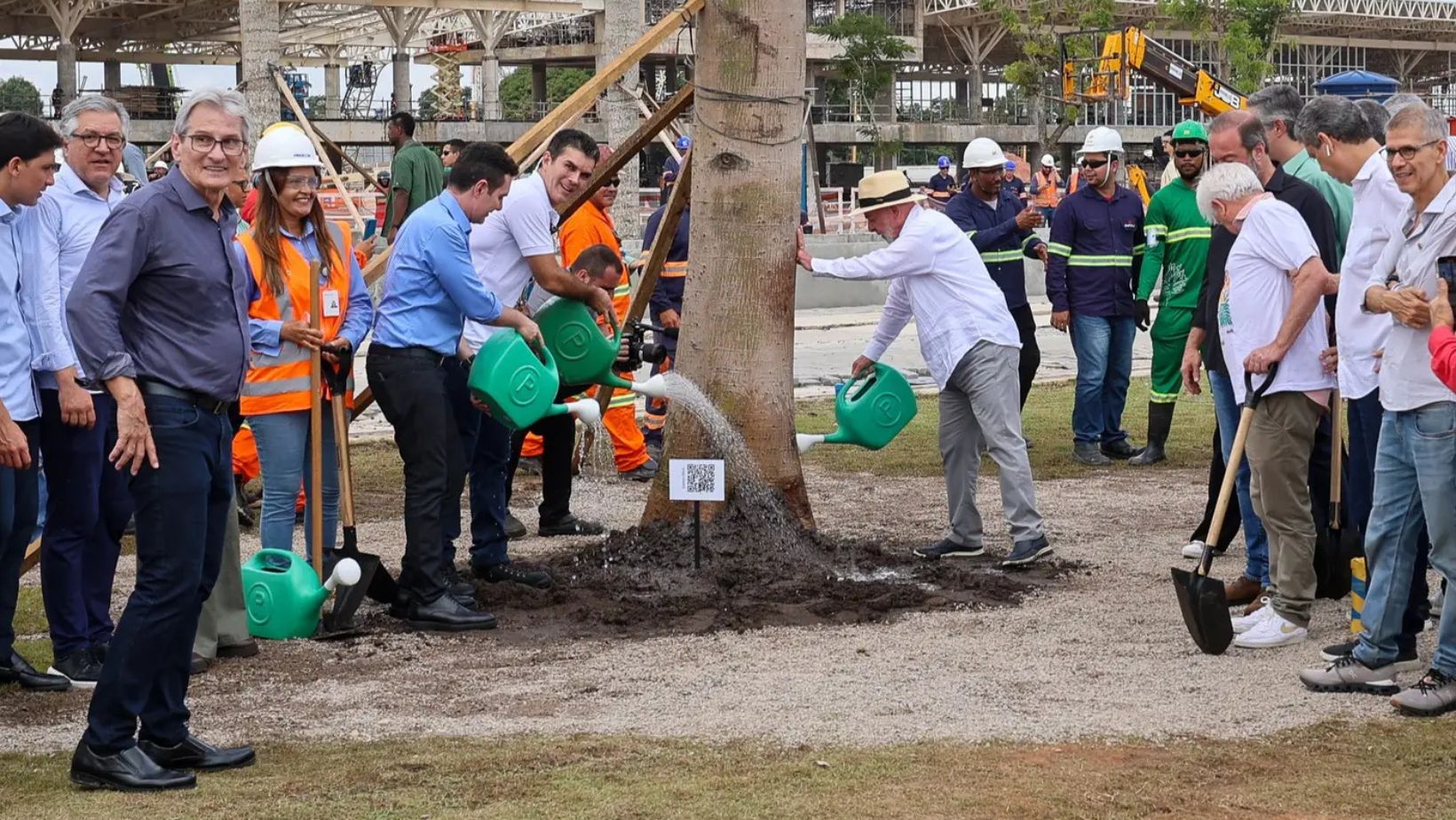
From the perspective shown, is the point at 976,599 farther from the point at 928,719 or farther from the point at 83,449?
the point at 83,449

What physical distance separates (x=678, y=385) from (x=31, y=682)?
9.85 feet

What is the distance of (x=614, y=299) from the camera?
11.0 m

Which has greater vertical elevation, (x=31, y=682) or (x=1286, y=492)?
(x=1286, y=492)

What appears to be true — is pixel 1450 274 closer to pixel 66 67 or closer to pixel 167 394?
pixel 167 394

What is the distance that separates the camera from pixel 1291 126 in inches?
299

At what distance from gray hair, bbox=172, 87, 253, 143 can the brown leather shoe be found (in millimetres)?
4378

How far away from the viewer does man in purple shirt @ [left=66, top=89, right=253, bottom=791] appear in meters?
4.96

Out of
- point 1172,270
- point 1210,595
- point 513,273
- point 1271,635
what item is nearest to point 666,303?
point 1172,270

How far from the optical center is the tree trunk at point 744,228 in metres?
8.01

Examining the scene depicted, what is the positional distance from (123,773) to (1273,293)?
4311 mm

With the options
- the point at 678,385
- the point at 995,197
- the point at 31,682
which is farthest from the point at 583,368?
the point at 995,197

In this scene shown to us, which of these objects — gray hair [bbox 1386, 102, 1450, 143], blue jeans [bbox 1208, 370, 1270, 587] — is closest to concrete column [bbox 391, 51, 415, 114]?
blue jeans [bbox 1208, 370, 1270, 587]

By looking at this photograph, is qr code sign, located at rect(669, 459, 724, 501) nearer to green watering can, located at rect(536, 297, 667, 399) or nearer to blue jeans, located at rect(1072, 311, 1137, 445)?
green watering can, located at rect(536, 297, 667, 399)

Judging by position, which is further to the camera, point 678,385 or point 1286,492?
point 678,385
